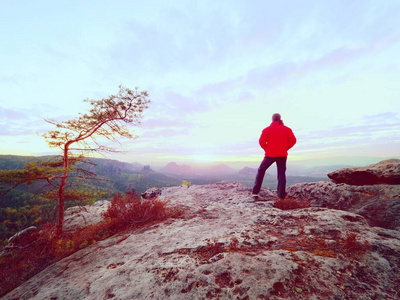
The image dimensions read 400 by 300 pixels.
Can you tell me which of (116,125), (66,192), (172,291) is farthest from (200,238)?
(66,192)

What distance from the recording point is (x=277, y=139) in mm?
7512

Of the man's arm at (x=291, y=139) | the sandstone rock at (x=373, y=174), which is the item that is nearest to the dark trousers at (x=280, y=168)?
the man's arm at (x=291, y=139)

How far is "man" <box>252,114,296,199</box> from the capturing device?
24.6 feet

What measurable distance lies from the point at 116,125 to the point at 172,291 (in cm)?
825

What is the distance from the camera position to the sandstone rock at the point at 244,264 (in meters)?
2.41

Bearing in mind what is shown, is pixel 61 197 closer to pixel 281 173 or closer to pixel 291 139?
pixel 281 173

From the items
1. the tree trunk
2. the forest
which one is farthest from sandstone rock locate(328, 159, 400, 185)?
the tree trunk

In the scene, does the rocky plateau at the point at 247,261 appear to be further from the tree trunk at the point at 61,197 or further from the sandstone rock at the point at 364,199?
the tree trunk at the point at 61,197

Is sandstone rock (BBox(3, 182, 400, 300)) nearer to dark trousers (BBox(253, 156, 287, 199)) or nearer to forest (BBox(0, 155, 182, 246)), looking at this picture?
forest (BBox(0, 155, 182, 246))

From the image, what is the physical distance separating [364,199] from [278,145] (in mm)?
3678

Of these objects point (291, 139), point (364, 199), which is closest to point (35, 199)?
point (291, 139)

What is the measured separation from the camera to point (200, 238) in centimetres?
422

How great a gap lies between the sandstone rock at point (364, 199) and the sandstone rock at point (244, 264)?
1427 millimetres

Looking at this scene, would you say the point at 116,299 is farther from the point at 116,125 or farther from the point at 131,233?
the point at 116,125
